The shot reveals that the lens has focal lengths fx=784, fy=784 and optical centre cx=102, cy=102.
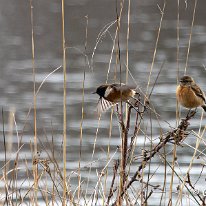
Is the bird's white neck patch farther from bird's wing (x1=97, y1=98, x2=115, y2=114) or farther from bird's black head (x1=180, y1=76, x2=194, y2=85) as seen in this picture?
bird's black head (x1=180, y1=76, x2=194, y2=85)

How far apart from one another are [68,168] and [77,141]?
1664 millimetres

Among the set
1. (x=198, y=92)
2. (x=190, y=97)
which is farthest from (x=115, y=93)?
(x=198, y=92)

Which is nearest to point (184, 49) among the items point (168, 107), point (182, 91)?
point (168, 107)

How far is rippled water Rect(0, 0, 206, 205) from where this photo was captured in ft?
34.0

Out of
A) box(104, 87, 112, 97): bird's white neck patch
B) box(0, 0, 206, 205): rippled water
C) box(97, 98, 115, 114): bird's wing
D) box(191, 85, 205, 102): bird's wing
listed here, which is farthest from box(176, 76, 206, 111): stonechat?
box(0, 0, 206, 205): rippled water

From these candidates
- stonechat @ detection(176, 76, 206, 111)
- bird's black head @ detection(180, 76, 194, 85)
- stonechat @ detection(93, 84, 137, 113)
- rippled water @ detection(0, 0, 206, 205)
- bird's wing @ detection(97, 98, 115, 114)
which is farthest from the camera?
rippled water @ detection(0, 0, 206, 205)

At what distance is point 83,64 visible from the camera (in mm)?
16312

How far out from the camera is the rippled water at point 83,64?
10352mm

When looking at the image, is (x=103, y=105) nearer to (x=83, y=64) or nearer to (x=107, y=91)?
(x=107, y=91)

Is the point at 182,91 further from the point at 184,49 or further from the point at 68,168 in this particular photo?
the point at 184,49

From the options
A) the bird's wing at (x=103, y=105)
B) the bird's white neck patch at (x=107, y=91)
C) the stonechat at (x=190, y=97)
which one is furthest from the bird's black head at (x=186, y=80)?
the bird's white neck patch at (x=107, y=91)

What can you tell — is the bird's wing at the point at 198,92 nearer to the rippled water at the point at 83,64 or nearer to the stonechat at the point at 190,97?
the stonechat at the point at 190,97

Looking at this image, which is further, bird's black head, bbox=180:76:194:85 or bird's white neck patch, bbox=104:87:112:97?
bird's black head, bbox=180:76:194:85

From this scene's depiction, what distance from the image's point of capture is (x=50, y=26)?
67.7 ft
